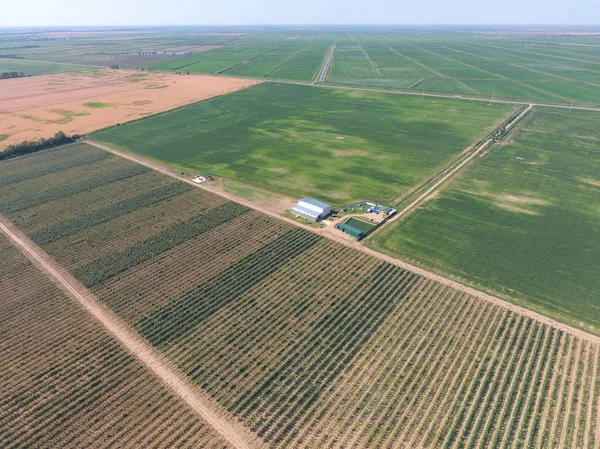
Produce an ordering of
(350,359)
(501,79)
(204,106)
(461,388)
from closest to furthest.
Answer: (461,388) → (350,359) → (204,106) → (501,79)

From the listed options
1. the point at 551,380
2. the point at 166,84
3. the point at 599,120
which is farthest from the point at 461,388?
the point at 166,84

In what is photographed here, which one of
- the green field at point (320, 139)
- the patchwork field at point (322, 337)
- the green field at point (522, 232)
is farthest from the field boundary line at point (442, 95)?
the patchwork field at point (322, 337)

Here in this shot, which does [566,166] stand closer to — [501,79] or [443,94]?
[443,94]

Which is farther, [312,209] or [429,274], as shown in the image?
[312,209]

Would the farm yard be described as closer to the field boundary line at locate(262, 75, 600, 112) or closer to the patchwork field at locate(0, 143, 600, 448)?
the patchwork field at locate(0, 143, 600, 448)

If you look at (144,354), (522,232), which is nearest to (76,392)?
(144,354)

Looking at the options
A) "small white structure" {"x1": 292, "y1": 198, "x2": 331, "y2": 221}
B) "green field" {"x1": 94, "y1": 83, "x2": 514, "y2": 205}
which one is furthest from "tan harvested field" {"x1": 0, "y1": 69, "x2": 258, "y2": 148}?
"small white structure" {"x1": 292, "y1": 198, "x2": 331, "y2": 221}

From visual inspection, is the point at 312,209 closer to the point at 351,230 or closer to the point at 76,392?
the point at 351,230
